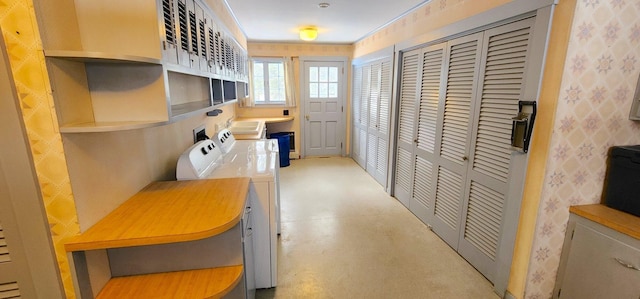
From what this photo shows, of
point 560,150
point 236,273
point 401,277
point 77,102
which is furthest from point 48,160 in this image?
point 560,150

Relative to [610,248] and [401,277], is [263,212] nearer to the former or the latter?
[401,277]

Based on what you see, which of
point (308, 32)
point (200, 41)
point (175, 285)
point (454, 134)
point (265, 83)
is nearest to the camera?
point (175, 285)

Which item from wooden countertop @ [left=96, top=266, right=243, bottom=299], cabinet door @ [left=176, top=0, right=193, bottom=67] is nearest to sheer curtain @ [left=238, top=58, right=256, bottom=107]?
cabinet door @ [left=176, top=0, right=193, bottom=67]

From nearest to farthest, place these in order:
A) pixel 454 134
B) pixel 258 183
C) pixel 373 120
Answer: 1. pixel 258 183
2. pixel 454 134
3. pixel 373 120

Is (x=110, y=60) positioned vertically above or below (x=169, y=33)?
below

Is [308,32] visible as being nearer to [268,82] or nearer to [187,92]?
[268,82]

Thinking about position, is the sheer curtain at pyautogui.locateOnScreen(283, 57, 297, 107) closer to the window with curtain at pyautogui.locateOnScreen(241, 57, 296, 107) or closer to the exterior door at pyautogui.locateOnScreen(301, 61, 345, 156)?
the window with curtain at pyautogui.locateOnScreen(241, 57, 296, 107)

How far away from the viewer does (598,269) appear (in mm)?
1642

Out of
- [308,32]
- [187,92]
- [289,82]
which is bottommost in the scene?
[187,92]

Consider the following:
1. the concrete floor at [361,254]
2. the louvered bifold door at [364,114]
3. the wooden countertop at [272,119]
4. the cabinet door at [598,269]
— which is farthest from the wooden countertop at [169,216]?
the wooden countertop at [272,119]

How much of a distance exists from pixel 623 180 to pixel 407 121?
1925 mm

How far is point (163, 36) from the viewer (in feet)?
4.30

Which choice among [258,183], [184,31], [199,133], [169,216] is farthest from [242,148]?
[169,216]

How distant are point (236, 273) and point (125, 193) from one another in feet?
2.49
